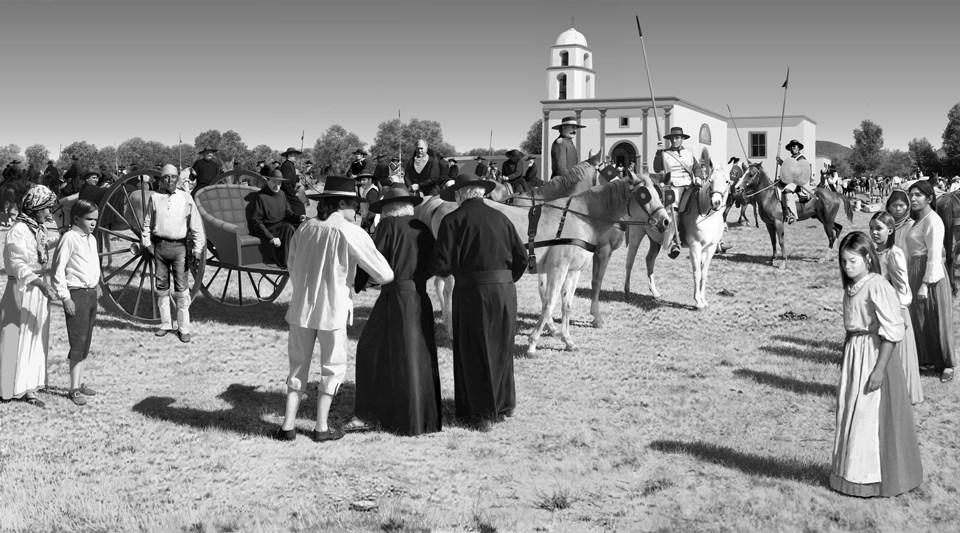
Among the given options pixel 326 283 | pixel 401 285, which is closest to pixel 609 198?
pixel 401 285

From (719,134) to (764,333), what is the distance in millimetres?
60754

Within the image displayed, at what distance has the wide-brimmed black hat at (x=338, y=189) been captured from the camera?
6.51 meters

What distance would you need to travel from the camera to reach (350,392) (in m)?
8.33

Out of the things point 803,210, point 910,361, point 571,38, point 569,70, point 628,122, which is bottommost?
point 910,361

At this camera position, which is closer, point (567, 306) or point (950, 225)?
point (567, 306)

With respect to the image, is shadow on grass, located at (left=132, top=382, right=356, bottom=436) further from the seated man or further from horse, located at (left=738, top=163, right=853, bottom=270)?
horse, located at (left=738, top=163, right=853, bottom=270)

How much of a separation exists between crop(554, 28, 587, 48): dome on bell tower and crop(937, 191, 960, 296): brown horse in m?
53.1

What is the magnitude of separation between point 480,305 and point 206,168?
10718mm

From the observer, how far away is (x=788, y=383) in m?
8.78

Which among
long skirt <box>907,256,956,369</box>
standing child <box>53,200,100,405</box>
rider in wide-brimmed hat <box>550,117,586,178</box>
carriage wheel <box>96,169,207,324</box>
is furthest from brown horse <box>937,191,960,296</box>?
carriage wheel <box>96,169,207,324</box>

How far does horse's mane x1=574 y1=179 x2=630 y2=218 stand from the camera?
10.3 m

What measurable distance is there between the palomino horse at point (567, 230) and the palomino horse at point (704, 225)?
2.97 metres

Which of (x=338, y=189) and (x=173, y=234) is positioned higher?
(x=338, y=189)

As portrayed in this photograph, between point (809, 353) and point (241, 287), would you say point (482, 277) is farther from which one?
point (241, 287)
